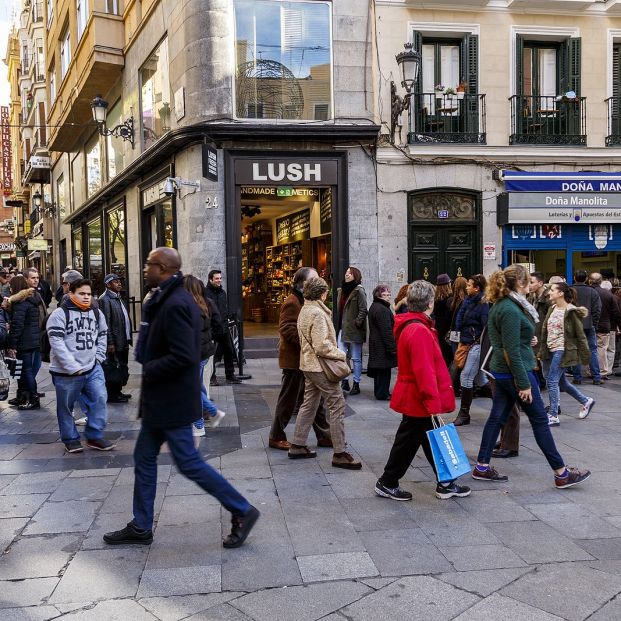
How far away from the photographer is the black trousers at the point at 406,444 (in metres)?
5.09

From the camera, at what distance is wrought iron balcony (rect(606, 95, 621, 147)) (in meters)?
14.7

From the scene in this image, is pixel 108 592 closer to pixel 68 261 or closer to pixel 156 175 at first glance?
pixel 156 175

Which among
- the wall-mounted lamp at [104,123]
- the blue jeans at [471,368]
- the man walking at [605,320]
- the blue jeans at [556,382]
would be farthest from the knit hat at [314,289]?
the wall-mounted lamp at [104,123]

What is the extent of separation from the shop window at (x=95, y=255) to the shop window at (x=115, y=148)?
266 cm

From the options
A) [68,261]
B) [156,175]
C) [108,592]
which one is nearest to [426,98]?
[156,175]

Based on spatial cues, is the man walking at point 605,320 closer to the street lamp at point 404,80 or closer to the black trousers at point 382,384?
the black trousers at point 382,384

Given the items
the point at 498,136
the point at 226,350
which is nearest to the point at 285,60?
the point at 498,136

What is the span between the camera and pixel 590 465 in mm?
6230

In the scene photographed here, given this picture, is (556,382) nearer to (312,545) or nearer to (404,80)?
(312,545)

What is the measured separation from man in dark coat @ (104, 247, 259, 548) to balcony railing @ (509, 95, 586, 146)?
12170mm

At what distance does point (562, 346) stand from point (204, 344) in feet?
14.5

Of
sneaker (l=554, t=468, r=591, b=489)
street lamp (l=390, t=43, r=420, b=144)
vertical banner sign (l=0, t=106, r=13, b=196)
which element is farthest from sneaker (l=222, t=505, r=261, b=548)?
vertical banner sign (l=0, t=106, r=13, b=196)

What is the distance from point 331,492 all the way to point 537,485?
5.85 ft

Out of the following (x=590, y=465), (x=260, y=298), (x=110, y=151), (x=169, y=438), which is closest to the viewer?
(x=169, y=438)
